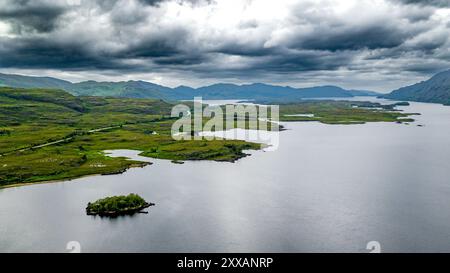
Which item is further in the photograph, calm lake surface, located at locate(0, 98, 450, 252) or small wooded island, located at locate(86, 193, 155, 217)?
small wooded island, located at locate(86, 193, 155, 217)

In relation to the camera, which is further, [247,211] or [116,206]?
[247,211]

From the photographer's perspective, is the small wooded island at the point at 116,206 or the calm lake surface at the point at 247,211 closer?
the calm lake surface at the point at 247,211

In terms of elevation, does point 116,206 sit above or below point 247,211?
above
